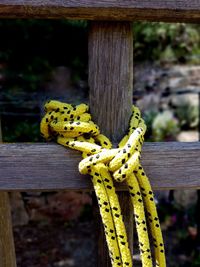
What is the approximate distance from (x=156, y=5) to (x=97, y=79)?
8.4 inches

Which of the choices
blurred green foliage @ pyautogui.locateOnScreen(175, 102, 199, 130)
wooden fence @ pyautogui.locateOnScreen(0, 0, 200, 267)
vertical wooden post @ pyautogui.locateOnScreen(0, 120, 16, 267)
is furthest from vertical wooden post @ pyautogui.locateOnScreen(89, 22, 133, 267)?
blurred green foliage @ pyautogui.locateOnScreen(175, 102, 199, 130)

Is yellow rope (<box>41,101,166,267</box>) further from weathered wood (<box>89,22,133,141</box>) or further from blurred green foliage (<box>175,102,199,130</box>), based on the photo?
blurred green foliage (<box>175,102,199,130</box>)

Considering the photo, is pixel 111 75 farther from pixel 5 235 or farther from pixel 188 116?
pixel 188 116

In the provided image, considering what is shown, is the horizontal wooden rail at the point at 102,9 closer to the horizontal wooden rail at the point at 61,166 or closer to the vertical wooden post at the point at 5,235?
the horizontal wooden rail at the point at 61,166

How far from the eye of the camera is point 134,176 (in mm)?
961

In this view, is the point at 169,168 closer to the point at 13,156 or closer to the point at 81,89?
the point at 13,156

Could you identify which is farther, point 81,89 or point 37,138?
point 81,89

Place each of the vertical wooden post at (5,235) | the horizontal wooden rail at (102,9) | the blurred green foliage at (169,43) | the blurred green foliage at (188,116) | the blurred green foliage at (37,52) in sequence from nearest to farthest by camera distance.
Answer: the horizontal wooden rail at (102,9), the vertical wooden post at (5,235), the blurred green foliage at (37,52), the blurred green foliage at (169,43), the blurred green foliage at (188,116)

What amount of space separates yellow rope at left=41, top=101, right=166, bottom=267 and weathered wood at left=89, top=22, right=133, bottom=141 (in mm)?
34

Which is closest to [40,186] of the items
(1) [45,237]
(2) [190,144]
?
(2) [190,144]

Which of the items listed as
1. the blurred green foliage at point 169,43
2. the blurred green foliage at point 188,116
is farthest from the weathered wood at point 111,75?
the blurred green foliage at point 188,116

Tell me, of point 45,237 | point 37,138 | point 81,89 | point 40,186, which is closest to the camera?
point 40,186

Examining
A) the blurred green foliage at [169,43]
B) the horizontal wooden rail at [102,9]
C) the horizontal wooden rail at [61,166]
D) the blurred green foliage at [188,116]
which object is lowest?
the blurred green foliage at [188,116]

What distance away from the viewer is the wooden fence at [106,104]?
896mm
